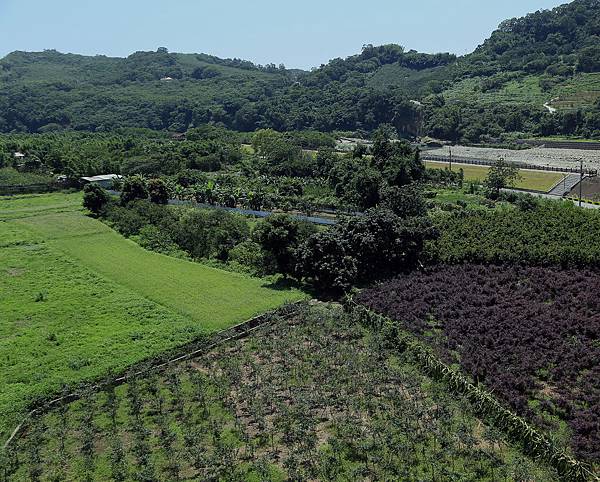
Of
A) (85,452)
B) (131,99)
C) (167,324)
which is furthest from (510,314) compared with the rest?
(131,99)

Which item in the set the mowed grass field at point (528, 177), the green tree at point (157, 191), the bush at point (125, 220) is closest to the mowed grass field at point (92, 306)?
the bush at point (125, 220)

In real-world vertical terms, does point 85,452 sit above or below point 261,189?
below

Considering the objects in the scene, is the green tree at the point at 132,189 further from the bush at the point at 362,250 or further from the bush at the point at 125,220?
the bush at the point at 362,250

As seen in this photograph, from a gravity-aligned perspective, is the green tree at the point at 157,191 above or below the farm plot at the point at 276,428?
above

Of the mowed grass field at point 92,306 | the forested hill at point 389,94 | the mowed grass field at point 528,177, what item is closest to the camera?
the mowed grass field at point 92,306

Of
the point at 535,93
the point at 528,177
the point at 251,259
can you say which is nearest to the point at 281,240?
the point at 251,259

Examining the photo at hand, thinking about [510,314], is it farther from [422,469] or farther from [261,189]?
[261,189]
